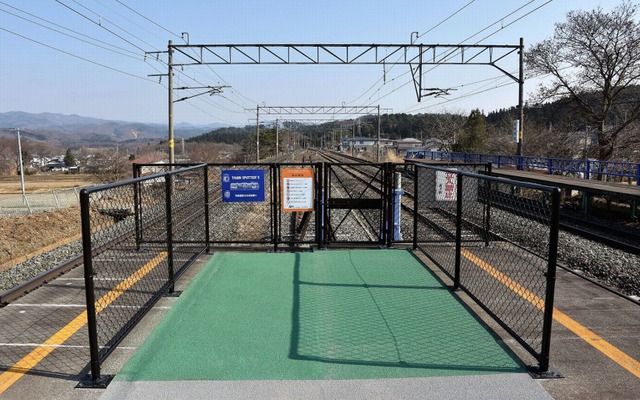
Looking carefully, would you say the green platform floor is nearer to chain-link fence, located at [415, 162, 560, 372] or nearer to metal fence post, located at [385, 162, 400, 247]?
chain-link fence, located at [415, 162, 560, 372]

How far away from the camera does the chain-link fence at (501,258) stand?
403 cm

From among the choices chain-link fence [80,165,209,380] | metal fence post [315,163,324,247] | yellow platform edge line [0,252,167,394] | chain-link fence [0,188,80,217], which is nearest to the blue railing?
metal fence post [315,163,324,247]

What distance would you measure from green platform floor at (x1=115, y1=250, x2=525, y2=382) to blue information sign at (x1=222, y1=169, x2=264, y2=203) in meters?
1.64

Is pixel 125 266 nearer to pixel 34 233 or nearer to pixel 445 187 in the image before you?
pixel 445 187

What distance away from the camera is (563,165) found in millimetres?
25484

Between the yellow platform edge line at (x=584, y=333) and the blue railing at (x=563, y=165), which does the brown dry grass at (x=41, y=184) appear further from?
the yellow platform edge line at (x=584, y=333)

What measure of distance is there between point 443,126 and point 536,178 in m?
45.2

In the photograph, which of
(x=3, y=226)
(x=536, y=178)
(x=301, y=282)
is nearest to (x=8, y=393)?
(x=301, y=282)

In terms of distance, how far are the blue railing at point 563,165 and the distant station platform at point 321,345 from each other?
46.0 feet

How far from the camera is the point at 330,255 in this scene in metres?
7.87

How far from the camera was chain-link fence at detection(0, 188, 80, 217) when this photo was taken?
24.0 meters

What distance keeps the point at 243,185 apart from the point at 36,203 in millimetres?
24634

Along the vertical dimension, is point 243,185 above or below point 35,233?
above

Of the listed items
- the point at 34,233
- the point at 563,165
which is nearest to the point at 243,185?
the point at 34,233
